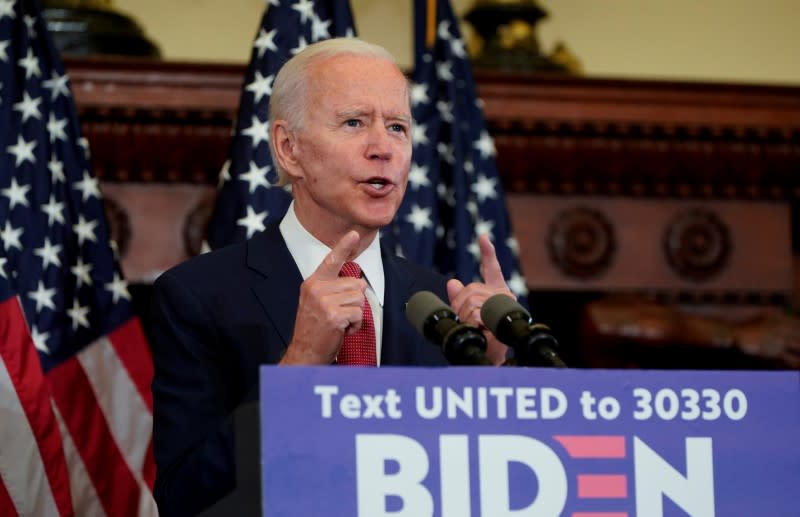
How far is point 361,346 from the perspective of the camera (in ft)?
8.73

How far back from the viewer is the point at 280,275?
2.75 meters

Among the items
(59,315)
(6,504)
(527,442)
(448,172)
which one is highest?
(448,172)

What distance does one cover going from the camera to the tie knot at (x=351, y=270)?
277 centimetres

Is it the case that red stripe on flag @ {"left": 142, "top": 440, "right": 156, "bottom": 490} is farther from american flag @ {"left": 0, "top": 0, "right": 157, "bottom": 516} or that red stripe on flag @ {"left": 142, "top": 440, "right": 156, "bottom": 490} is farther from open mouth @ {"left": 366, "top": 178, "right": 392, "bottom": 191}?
open mouth @ {"left": 366, "top": 178, "right": 392, "bottom": 191}

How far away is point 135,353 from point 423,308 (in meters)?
2.21

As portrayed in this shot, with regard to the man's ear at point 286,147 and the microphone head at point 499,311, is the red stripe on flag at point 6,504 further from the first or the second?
the microphone head at point 499,311

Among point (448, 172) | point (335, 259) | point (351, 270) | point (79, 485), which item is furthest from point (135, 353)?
point (335, 259)

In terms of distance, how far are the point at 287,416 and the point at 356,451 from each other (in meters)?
0.11

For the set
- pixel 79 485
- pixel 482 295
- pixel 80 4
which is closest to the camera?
pixel 482 295

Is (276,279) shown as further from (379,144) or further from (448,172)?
(448,172)

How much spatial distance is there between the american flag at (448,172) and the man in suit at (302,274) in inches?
55.9

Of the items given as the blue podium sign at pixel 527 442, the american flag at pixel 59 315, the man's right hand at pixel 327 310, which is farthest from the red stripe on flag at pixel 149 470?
the blue podium sign at pixel 527 442

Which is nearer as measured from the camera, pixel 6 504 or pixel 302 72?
pixel 302 72

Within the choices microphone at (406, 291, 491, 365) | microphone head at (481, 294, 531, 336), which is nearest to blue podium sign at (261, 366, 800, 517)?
microphone at (406, 291, 491, 365)
